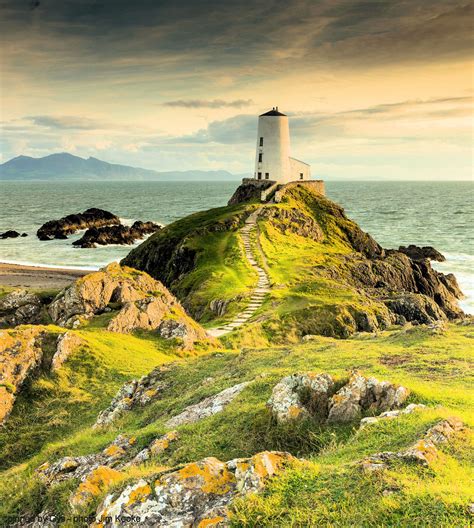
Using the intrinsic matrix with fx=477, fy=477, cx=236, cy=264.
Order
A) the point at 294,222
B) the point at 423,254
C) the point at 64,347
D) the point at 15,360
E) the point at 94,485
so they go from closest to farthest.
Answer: the point at 94,485, the point at 15,360, the point at 64,347, the point at 294,222, the point at 423,254

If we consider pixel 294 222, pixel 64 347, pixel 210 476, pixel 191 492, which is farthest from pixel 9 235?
pixel 191 492

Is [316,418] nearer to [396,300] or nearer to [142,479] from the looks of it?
[142,479]

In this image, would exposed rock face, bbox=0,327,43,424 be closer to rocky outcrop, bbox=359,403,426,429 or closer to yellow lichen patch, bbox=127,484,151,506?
yellow lichen patch, bbox=127,484,151,506

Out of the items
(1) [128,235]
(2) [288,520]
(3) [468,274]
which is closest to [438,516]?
(2) [288,520]

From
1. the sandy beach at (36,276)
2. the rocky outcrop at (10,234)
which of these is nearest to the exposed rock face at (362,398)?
the sandy beach at (36,276)

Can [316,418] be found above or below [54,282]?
above

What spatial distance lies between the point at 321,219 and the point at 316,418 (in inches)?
3049

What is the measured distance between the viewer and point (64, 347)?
21625mm

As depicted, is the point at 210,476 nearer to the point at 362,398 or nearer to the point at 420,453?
the point at 420,453

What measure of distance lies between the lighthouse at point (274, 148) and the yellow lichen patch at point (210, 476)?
91727 mm

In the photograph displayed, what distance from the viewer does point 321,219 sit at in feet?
286

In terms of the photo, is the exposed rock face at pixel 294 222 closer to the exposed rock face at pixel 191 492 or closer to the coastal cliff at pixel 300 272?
Answer: the coastal cliff at pixel 300 272

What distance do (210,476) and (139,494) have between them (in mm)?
1244

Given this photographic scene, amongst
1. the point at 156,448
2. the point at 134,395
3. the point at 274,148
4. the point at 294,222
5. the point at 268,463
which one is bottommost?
the point at 134,395
